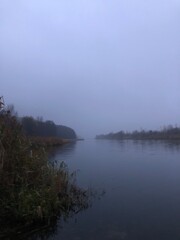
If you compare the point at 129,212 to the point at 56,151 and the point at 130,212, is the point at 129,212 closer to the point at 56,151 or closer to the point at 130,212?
the point at 130,212

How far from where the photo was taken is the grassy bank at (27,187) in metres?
9.10

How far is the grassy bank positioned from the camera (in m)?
9.10

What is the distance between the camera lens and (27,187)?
9984 mm

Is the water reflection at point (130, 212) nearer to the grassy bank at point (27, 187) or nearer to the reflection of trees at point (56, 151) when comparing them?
the grassy bank at point (27, 187)

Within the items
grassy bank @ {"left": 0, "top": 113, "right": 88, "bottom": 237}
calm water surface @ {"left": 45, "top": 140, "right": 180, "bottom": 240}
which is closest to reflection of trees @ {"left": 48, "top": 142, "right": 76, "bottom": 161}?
calm water surface @ {"left": 45, "top": 140, "right": 180, "bottom": 240}

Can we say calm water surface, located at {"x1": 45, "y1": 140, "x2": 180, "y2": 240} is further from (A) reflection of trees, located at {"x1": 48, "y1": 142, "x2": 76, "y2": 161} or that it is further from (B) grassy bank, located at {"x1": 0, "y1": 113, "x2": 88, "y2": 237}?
(A) reflection of trees, located at {"x1": 48, "y1": 142, "x2": 76, "y2": 161}

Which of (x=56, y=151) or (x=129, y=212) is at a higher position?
(x=56, y=151)

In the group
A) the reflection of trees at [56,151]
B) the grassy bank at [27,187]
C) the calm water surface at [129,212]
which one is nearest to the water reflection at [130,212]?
the calm water surface at [129,212]

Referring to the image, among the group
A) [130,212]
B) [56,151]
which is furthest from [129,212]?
[56,151]

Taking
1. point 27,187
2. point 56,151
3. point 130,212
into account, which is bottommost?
point 130,212

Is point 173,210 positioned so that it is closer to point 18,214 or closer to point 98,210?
point 98,210

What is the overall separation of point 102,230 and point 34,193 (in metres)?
2.10

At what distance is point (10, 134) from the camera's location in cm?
1042

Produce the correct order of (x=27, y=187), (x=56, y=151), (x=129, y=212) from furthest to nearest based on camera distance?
(x=56, y=151)
(x=129, y=212)
(x=27, y=187)
